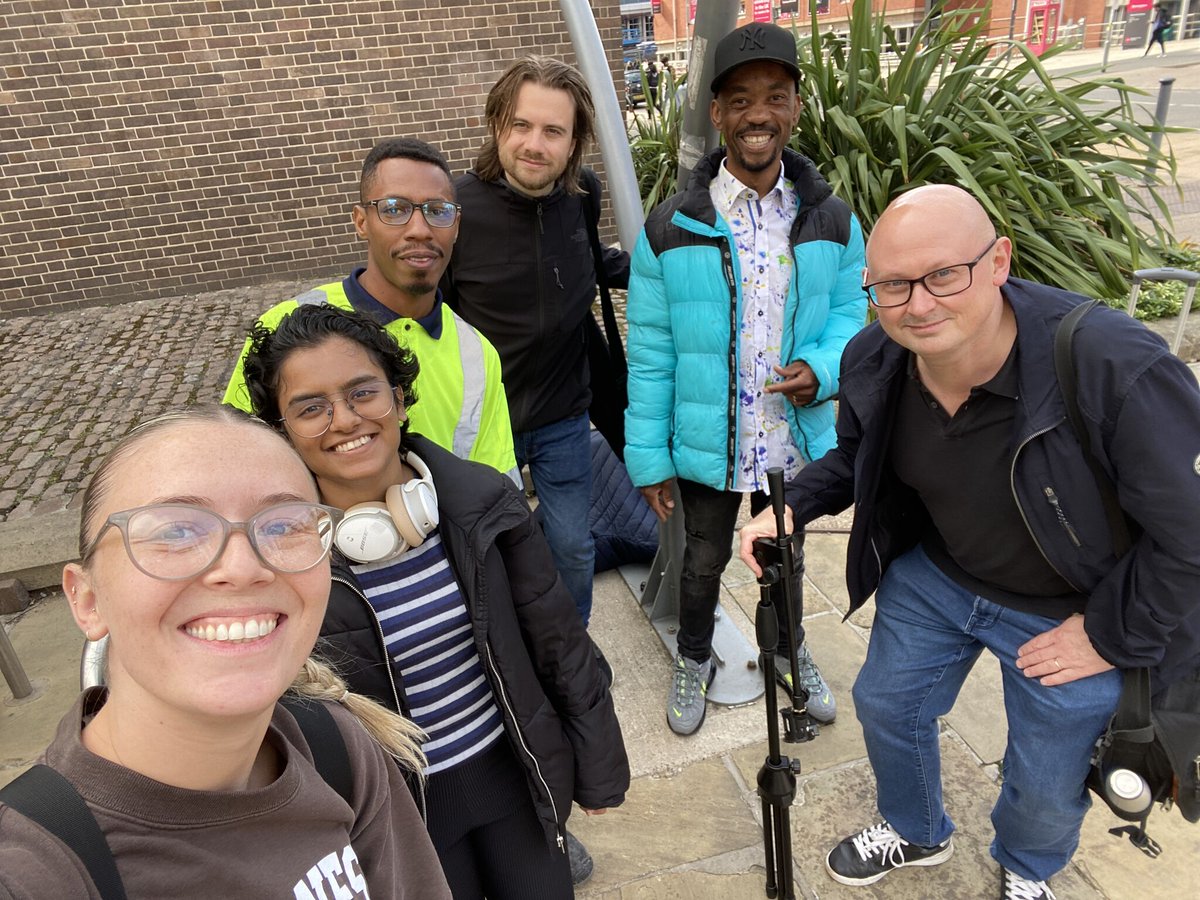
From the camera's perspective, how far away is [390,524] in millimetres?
1576

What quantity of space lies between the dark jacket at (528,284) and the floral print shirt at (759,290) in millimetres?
537

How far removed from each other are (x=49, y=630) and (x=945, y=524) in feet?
12.8

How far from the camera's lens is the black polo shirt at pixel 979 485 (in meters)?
1.77

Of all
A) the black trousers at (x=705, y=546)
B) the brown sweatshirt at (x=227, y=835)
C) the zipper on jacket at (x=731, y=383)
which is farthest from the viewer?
the black trousers at (x=705, y=546)

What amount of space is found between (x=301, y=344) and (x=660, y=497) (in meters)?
1.53

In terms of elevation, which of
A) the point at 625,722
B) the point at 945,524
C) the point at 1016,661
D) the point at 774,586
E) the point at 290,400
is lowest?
the point at 625,722

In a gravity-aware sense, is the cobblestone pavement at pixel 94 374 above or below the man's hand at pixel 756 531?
below

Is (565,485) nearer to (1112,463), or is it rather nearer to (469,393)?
(469,393)

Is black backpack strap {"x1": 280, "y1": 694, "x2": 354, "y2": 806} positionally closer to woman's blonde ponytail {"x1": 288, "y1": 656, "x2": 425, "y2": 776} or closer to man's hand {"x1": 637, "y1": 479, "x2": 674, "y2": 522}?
woman's blonde ponytail {"x1": 288, "y1": 656, "x2": 425, "y2": 776}

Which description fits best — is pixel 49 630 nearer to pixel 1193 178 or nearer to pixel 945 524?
pixel 945 524

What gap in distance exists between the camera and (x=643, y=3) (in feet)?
137

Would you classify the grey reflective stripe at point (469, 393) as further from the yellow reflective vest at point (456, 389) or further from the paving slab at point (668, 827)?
the paving slab at point (668, 827)

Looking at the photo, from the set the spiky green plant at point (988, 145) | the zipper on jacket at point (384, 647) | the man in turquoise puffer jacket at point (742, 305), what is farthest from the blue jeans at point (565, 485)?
the spiky green plant at point (988, 145)

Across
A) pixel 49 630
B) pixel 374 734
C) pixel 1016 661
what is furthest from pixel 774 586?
pixel 49 630
